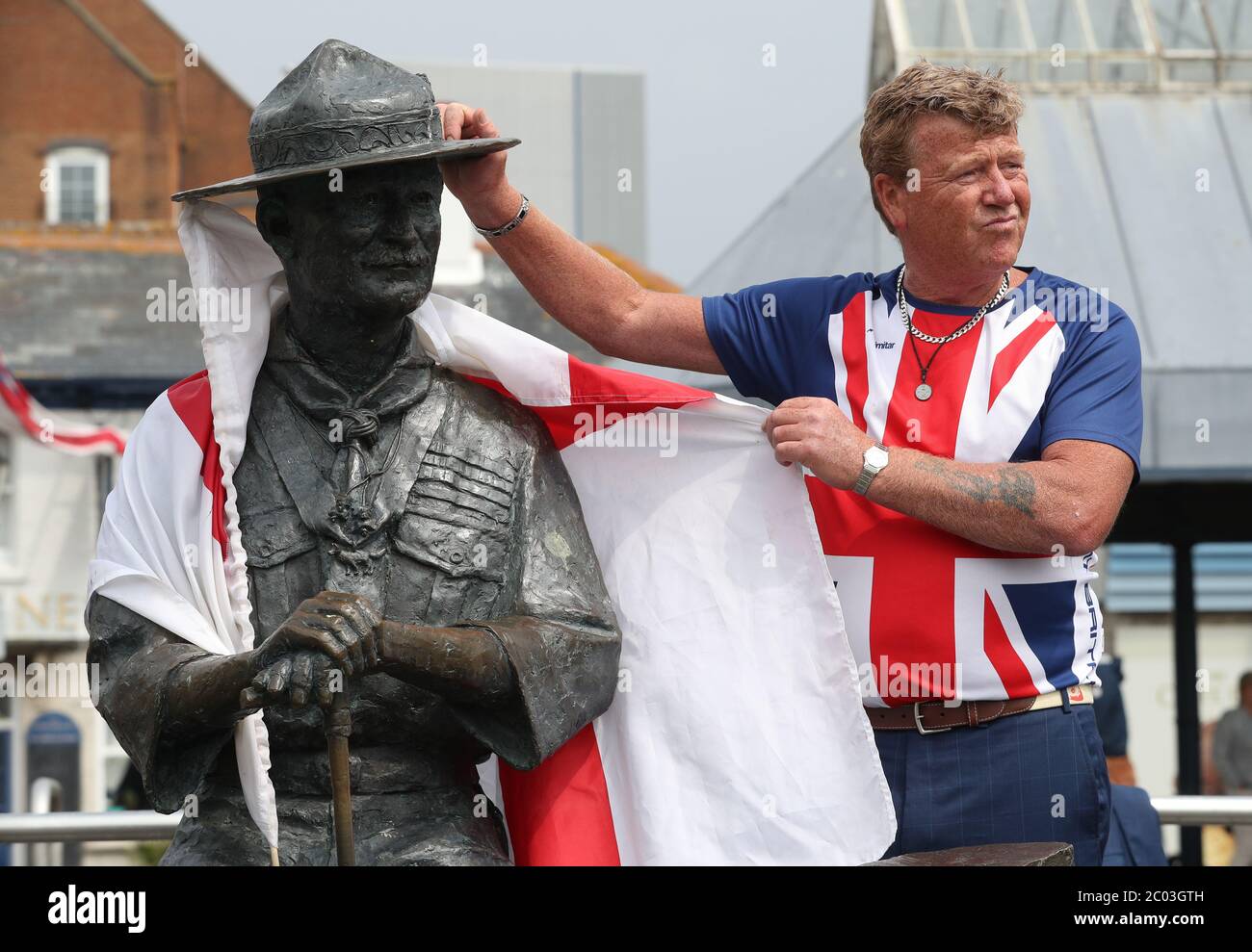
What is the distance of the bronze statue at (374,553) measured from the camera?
3.22 metres

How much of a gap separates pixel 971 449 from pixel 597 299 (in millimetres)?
849

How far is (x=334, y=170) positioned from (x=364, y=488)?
0.58 metres

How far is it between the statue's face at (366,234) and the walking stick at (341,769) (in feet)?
2.52

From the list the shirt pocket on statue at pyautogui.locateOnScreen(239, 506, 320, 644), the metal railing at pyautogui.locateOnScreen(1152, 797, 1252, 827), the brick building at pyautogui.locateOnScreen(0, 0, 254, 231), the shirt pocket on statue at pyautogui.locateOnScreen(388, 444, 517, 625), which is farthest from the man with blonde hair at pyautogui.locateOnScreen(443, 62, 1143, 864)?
the brick building at pyautogui.locateOnScreen(0, 0, 254, 231)

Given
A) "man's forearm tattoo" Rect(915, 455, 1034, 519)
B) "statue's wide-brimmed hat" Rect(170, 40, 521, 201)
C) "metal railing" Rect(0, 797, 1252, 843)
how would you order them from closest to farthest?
"statue's wide-brimmed hat" Rect(170, 40, 521, 201) → "man's forearm tattoo" Rect(915, 455, 1034, 519) → "metal railing" Rect(0, 797, 1252, 843)

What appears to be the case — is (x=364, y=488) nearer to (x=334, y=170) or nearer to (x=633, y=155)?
(x=334, y=170)

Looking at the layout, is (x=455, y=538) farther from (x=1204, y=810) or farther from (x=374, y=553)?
(x=1204, y=810)

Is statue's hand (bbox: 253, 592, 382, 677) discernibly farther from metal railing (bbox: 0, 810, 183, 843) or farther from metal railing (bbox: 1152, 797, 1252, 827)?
metal railing (bbox: 1152, 797, 1252, 827)

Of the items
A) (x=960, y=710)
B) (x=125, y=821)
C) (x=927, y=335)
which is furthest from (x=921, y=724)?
(x=125, y=821)

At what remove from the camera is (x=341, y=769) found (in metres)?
3.00

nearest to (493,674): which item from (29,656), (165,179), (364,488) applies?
(364,488)

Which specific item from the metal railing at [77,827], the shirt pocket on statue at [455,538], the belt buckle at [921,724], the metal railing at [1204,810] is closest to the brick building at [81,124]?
the metal railing at [77,827]

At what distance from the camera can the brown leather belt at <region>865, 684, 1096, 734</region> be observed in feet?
11.9

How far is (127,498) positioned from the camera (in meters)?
3.47
